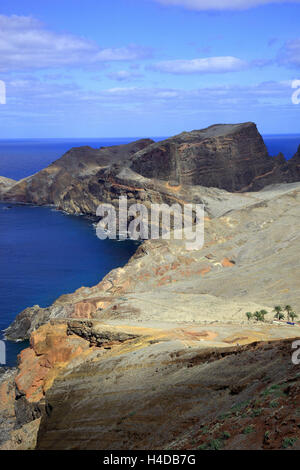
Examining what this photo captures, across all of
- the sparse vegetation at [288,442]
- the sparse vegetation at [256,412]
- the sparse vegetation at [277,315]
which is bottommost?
the sparse vegetation at [277,315]

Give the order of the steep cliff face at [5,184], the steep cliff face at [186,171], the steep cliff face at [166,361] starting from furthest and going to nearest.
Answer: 1. the steep cliff face at [5,184]
2. the steep cliff face at [186,171]
3. the steep cliff face at [166,361]

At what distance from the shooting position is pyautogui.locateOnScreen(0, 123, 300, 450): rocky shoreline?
778 inches

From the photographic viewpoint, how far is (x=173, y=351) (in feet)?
94.4

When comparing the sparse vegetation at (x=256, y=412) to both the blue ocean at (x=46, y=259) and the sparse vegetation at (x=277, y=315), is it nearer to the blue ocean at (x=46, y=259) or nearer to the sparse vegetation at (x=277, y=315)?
the sparse vegetation at (x=277, y=315)

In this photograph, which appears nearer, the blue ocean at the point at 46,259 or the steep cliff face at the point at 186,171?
the blue ocean at the point at 46,259

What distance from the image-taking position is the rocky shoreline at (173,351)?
19750 mm

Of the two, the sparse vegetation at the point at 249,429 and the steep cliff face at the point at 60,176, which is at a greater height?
the steep cliff face at the point at 60,176

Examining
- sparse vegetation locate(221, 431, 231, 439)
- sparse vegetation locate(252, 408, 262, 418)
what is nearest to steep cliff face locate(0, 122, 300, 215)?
sparse vegetation locate(252, 408, 262, 418)

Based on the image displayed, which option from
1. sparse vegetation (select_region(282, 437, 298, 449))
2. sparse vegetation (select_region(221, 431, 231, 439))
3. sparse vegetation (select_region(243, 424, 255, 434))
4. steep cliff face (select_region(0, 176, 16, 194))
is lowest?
sparse vegetation (select_region(221, 431, 231, 439))

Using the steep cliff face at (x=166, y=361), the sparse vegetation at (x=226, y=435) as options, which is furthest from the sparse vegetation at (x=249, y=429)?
the sparse vegetation at (x=226, y=435)

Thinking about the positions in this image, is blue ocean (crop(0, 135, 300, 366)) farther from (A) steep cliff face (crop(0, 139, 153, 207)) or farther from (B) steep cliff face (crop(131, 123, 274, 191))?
(B) steep cliff face (crop(131, 123, 274, 191))

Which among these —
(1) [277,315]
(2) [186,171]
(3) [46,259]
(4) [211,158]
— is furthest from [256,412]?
(4) [211,158]

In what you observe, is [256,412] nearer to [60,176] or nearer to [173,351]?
[173,351]

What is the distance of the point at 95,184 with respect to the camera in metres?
135
